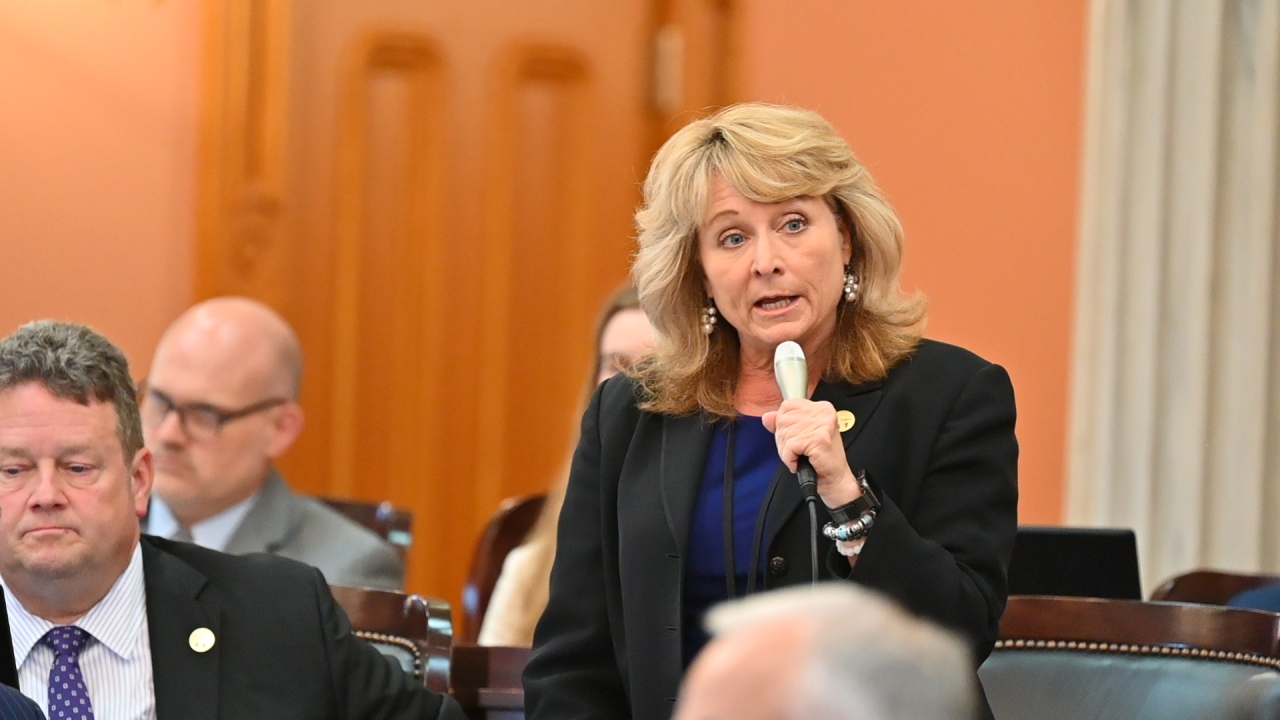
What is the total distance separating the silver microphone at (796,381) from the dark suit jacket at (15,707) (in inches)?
37.6

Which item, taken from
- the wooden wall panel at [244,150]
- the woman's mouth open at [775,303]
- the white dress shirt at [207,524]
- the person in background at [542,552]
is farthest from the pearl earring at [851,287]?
the wooden wall panel at [244,150]

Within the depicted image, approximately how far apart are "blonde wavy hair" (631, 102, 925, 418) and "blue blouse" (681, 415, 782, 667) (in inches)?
2.9

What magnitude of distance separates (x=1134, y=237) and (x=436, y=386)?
7.35ft

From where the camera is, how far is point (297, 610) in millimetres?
2619

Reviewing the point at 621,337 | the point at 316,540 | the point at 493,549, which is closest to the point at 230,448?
the point at 316,540

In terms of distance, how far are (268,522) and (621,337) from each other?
0.97m

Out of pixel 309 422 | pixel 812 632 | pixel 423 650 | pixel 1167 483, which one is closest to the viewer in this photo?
pixel 812 632

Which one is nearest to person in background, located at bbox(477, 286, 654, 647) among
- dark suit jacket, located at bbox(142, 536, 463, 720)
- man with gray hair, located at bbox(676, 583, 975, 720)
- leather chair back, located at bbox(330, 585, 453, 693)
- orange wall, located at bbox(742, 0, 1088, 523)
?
leather chair back, located at bbox(330, 585, 453, 693)

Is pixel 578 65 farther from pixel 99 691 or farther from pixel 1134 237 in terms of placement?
pixel 99 691

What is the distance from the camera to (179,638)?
2555mm

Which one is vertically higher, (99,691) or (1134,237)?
(1134,237)

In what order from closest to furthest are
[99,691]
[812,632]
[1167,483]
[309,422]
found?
[812,632] < [99,691] < [1167,483] < [309,422]

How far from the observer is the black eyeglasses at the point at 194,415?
407 cm

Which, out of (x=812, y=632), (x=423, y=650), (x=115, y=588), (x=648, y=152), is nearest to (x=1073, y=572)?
(x=423, y=650)
